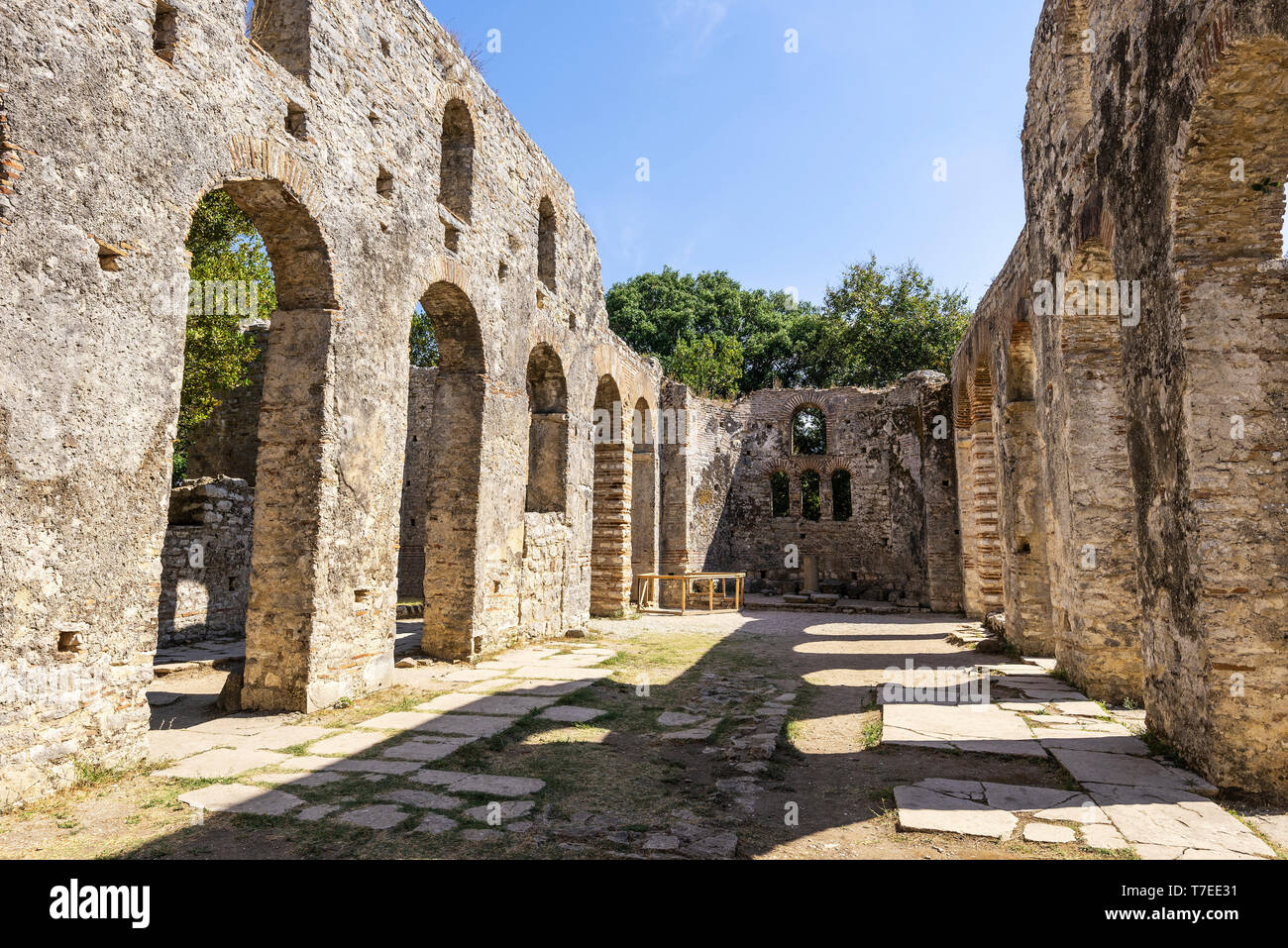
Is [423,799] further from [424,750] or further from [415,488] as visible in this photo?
[415,488]

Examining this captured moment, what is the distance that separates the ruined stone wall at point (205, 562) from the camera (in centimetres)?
958

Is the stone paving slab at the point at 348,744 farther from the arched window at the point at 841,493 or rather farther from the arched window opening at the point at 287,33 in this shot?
→ the arched window at the point at 841,493

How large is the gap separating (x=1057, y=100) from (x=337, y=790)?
29.0ft

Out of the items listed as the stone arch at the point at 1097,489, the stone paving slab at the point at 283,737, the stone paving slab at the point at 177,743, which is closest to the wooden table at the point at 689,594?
the stone arch at the point at 1097,489

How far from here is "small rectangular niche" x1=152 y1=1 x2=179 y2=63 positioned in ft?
15.4

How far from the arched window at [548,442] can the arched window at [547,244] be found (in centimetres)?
136

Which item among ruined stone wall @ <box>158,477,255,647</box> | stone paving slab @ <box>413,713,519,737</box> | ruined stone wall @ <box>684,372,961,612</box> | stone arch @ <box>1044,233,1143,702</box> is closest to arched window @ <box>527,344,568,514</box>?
ruined stone wall @ <box>158,477,255,647</box>

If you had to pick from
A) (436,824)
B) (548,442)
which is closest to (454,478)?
(548,442)

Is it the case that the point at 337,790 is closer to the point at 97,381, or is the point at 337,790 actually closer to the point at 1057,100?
the point at 97,381

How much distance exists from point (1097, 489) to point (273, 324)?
752 centimetres

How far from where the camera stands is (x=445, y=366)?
8961 millimetres

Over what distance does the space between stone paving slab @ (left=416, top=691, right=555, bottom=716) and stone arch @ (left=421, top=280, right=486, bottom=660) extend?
183cm

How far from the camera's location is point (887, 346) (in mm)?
29125

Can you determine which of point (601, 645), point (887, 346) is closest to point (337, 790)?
point (601, 645)
